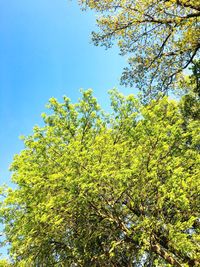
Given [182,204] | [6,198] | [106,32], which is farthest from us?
[106,32]

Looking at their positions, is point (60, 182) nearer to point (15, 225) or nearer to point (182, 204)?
point (15, 225)

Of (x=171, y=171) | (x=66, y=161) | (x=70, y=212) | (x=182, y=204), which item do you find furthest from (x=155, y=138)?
(x=70, y=212)

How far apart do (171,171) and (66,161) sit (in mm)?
4121

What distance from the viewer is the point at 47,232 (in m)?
10.9

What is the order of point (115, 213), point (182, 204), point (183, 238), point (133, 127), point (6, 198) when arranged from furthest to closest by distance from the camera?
point (133, 127)
point (6, 198)
point (115, 213)
point (182, 204)
point (183, 238)

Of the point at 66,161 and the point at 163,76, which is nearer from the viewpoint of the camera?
the point at 66,161

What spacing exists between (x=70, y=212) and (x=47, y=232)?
1.08 meters

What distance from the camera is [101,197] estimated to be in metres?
11.4

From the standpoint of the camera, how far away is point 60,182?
10.8 m

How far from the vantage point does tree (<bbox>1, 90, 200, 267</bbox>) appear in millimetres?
10438

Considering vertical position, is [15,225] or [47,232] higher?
[15,225]

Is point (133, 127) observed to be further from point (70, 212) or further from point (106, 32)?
point (106, 32)

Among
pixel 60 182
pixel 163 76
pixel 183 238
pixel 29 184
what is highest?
pixel 163 76

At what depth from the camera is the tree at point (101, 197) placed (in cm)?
1044
